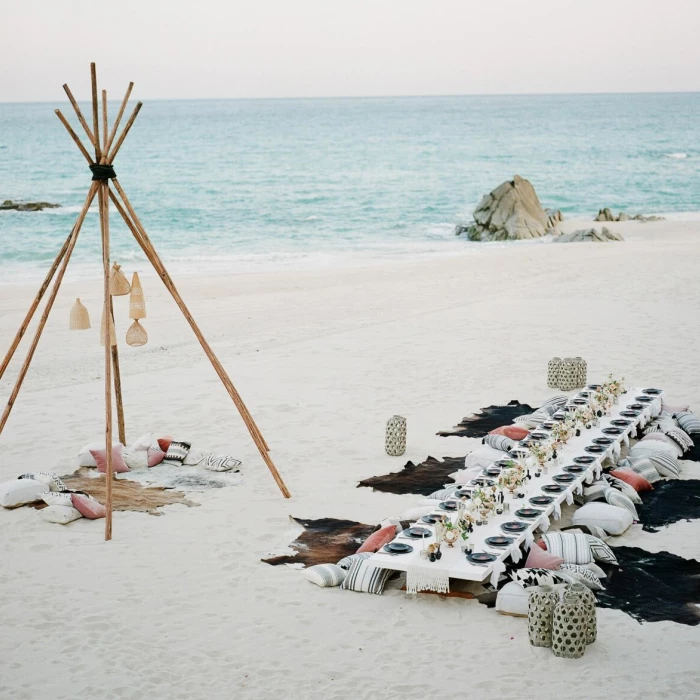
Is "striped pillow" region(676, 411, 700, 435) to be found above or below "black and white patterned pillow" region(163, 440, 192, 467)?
A: above

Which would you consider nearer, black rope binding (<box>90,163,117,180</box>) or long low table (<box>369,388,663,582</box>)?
long low table (<box>369,388,663,582</box>)

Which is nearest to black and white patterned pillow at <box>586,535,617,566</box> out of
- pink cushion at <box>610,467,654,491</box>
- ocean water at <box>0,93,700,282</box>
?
pink cushion at <box>610,467,654,491</box>

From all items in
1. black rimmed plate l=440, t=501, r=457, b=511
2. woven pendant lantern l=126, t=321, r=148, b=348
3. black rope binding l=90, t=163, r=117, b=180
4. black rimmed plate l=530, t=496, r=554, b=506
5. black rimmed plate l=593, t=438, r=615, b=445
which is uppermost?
black rope binding l=90, t=163, r=117, b=180

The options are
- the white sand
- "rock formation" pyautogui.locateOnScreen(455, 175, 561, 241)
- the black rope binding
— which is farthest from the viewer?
"rock formation" pyautogui.locateOnScreen(455, 175, 561, 241)

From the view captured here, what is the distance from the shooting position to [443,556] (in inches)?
248

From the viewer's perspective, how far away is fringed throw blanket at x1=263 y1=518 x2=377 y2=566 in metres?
6.79

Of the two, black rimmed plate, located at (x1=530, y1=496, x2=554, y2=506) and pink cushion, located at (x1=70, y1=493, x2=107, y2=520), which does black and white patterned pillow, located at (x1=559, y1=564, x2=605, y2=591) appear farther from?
pink cushion, located at (x1=70, y1=493, x2=107, y2=520)

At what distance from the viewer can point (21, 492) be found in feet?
25.3

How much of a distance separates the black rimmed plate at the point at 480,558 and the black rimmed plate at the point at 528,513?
26.7 inches

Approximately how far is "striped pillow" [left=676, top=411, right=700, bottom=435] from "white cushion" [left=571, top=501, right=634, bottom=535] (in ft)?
7.86

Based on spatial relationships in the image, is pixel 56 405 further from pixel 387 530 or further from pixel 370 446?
pixel 387 530

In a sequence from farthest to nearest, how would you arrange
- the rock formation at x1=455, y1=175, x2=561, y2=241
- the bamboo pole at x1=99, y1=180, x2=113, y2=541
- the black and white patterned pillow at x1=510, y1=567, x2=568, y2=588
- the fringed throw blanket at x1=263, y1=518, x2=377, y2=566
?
the rock formation at x1=455, y1=175, x2=561, y2=241
the bamboo pole at x1=99, y1=180, x2=113, y2=541
the fringed throw blanket at x1=263, y1=518, x2=377, y2=566
the black and white patterned pillow at x1=510, y1=567, x2=568, y2=588

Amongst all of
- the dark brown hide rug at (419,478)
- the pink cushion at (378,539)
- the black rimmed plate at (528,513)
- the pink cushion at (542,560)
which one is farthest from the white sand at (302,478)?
the black rimmed plate at (528,513)

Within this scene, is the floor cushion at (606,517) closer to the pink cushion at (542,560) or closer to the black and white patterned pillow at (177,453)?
the pink cushion at (542,560)
